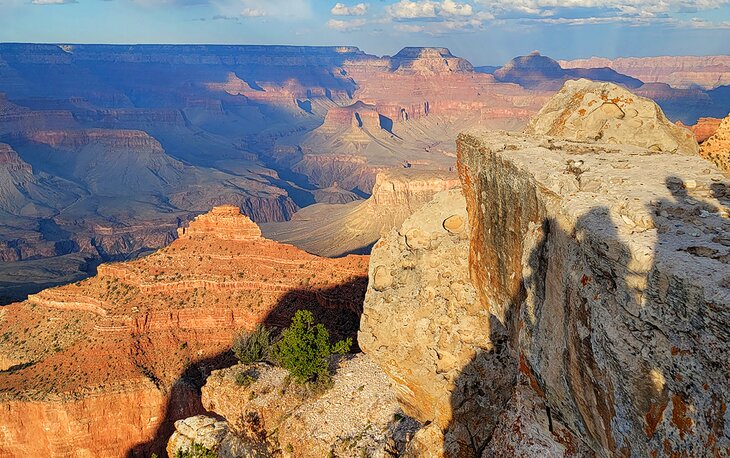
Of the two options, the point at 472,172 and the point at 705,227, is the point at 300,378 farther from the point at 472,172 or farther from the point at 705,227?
the point at 705,227

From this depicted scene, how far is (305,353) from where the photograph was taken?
58.1 ft

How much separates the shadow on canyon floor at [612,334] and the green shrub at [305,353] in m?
8.33

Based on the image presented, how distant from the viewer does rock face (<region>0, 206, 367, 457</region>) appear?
2603 cm

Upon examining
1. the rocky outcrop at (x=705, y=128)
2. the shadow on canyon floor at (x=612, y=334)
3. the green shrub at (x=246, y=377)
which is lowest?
the green shrub at (x=246, y=377)

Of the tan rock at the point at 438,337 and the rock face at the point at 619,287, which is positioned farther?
the tan rock at the point at 438,337

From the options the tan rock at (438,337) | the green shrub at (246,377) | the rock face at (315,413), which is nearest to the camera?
the tan rock at (438,337)

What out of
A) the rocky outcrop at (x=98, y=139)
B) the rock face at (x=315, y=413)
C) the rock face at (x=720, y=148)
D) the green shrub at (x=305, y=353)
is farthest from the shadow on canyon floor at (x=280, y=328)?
the rocky outcrop at (x=98, y=139)

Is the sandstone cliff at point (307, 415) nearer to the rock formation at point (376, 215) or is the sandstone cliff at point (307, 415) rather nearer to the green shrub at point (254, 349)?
the green shrub at point (254, 349)

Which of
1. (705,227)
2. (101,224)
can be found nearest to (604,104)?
(705,227)

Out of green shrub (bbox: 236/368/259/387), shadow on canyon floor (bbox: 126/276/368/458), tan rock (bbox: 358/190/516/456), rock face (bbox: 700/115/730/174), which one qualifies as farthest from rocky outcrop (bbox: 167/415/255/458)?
rock face (bbox: 700/115/730/174)

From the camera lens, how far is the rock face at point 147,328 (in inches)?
1025

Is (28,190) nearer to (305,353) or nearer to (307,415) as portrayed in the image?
(305,353)

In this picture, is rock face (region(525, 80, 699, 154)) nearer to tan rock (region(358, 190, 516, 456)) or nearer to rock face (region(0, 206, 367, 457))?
tan rock (region(358, 190, 516, 456))

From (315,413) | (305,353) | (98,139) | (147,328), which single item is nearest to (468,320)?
(315,413)
